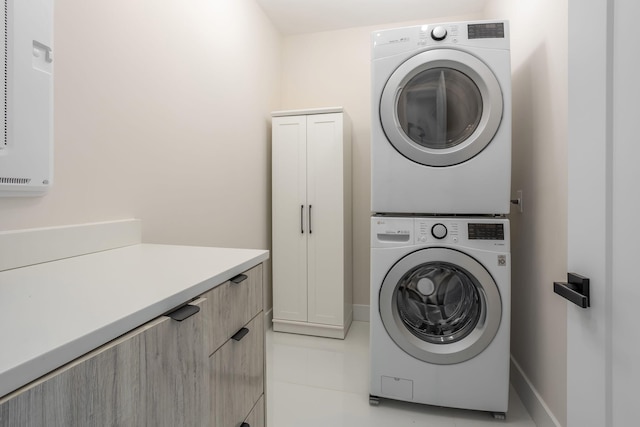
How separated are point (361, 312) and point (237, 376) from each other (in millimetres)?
1993

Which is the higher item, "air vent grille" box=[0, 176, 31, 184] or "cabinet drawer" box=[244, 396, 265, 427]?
"air vent grille" box=[0, 176, 31, 184]

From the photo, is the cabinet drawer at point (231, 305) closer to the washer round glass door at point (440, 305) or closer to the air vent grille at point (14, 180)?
the air vent grille at point (14, 180)

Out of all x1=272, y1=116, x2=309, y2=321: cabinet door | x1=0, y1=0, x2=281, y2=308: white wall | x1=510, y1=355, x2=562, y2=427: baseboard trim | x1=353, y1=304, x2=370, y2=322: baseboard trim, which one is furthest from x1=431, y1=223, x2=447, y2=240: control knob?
x1=353, y1=304, x2=370, y2=322: baseboard trim

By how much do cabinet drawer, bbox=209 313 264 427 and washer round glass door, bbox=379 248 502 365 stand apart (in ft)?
2.44

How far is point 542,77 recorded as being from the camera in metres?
1.49

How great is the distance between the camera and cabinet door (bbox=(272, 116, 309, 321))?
243 centimetres

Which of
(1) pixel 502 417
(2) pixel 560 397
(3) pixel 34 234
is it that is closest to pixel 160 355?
(3) pixel 34 234

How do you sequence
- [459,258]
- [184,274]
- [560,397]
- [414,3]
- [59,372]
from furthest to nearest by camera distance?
1. [414,3]
2. [459,258]
3. [560,397]
4. [184,274]
5. [59,372]

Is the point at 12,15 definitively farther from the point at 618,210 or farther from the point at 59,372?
the point at 618,210

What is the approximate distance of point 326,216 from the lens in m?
2.40

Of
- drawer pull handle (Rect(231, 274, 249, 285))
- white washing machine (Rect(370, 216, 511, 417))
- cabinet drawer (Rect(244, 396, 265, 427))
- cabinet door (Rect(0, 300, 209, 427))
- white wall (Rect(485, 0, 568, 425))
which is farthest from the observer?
white washing machine (Rect(370, 216, 511, 417))

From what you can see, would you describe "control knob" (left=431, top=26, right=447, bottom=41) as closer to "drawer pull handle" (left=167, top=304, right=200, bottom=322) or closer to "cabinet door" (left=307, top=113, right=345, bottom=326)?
"cabinet door" (left=307, top=113, right=345, bottom=326)

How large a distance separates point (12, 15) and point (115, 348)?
36.0 inches

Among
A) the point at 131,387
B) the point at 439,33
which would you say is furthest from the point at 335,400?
the point at 439,33
